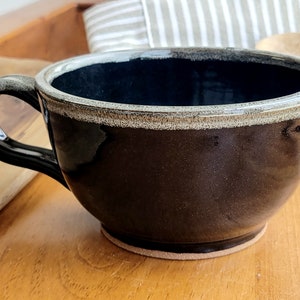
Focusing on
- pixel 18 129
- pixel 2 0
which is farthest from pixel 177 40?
pixel 18 129

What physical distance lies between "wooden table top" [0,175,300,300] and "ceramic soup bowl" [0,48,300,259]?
0.03ft

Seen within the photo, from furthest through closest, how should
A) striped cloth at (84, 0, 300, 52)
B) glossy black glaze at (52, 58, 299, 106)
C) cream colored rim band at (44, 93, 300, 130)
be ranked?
striped cloth at (84, 0, 300, 52)
glossy black glaze at (52, 58, 299, 106)
cream colored rim band at (44, 93, 300, 130)

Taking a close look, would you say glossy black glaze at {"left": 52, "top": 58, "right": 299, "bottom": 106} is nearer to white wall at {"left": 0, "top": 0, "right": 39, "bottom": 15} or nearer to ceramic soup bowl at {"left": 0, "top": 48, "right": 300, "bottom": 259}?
ceramic soup bowl at {"left": 0, "top": 48, "right": 300, "bottom": 259}

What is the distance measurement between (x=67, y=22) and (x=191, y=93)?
82cm

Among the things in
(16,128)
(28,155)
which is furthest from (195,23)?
(28,155)

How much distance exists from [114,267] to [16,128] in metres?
0.27

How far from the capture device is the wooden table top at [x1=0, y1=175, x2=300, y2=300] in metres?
0.33

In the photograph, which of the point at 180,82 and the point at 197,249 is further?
the point at 180,82

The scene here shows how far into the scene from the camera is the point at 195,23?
0.97 metres

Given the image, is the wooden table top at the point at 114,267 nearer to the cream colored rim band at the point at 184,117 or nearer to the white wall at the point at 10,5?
the cream colored rim band at the point at 184,117

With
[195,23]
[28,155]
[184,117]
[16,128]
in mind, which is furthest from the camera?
[195,23]

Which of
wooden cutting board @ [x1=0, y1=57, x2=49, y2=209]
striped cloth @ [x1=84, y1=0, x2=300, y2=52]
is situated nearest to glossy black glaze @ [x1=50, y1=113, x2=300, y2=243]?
wooden cutting board @ [x1=0, y1=57, x2=49, y2=209]

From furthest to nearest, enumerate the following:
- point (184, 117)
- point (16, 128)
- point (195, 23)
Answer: point (195, 23)
point (16, 128)
point (184, 117)

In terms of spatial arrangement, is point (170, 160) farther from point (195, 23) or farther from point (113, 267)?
point (195, 23)
